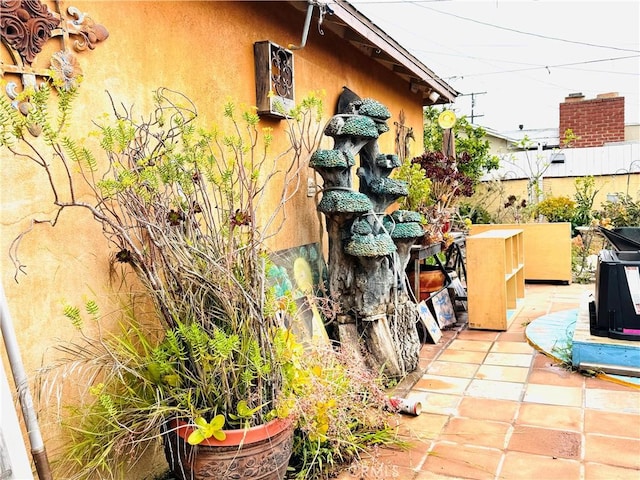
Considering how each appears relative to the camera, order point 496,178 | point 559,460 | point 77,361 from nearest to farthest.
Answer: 1. point 77,361
2. point 559,460
3. point 496,178

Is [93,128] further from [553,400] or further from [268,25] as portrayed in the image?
[553,400]

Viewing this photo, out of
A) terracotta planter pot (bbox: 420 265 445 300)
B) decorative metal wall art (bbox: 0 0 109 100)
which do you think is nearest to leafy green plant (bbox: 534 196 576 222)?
terracotta planter pot (bbox: 420 265 445 300)

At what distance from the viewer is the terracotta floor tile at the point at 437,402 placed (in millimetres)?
3357

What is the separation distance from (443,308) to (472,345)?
27.9 inches

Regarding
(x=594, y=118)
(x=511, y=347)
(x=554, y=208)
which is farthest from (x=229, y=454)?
(x=594, y=118)

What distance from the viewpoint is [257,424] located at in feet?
7.18

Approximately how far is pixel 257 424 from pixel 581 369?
2953 millimetres

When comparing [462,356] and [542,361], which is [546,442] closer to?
[542,361]

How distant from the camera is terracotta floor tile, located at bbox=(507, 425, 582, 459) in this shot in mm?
2734

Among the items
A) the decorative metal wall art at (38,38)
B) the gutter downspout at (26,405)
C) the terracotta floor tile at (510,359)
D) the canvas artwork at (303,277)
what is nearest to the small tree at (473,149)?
the terracotta floor tile at (510,359)

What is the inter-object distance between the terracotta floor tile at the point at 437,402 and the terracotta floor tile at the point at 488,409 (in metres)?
0.05

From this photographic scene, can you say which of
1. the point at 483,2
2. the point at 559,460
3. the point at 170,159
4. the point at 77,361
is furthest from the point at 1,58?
the point at 483,2

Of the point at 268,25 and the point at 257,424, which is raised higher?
the point at 268,25

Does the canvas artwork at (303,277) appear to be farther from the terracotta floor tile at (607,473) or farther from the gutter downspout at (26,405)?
the gutter downspout at (26,405)
